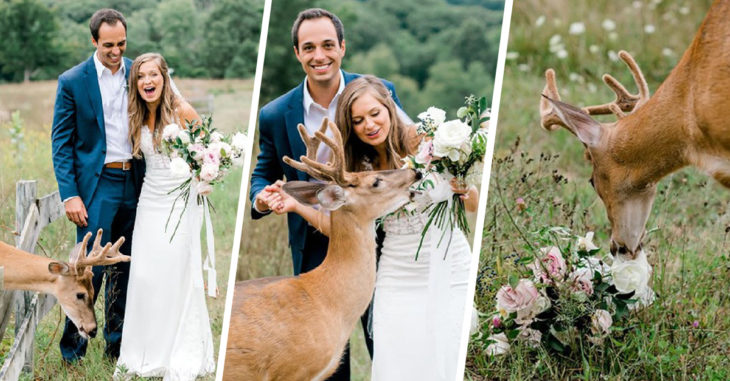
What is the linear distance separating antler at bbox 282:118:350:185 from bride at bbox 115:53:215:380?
1.07 m

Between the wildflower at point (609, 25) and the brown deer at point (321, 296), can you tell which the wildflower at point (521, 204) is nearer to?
the brown deer at point (321, 296)

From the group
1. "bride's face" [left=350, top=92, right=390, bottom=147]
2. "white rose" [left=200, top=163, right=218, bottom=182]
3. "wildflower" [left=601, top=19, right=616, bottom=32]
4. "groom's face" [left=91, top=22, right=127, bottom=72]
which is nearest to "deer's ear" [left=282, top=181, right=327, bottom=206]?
"bride's face" [left=350, top=92, right=390, bottom=147]

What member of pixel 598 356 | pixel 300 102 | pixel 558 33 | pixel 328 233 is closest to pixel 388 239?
pixel 328 233

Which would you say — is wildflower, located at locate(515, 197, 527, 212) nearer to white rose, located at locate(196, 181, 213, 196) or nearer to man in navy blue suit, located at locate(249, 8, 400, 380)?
man in navy blue suit, located at locate(249, 8, 400, 380)

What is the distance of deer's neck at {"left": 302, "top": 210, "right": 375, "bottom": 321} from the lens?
514 centimetres

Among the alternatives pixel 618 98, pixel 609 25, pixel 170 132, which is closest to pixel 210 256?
pixel 170 132

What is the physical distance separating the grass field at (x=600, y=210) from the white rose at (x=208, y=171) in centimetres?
165

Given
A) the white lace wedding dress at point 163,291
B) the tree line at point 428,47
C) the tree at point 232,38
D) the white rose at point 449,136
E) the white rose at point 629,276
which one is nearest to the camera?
the white rose at point 449,136

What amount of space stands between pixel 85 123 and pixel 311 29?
159 centimetres

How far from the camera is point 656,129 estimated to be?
5.27 m

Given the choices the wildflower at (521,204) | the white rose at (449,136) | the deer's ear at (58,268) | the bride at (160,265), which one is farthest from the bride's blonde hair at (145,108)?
the wildflower at (521,204)

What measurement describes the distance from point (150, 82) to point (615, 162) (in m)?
2.68

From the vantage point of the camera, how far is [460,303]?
16.8ft

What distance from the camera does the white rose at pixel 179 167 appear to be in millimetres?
5691
